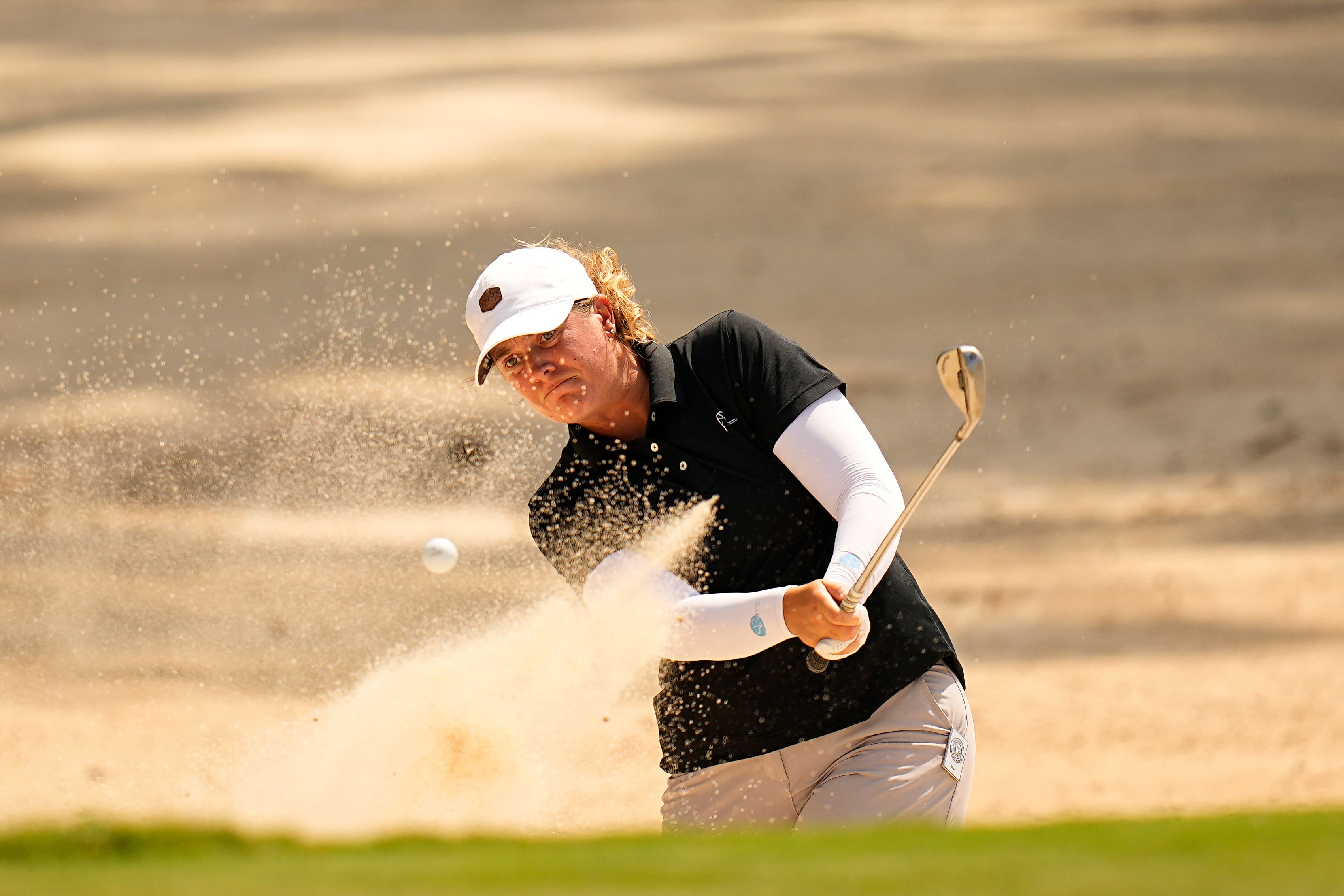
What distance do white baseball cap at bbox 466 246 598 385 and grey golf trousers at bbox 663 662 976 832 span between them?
64 centimetres

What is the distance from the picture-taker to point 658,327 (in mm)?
5781

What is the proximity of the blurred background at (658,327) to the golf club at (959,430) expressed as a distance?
3.36 feet

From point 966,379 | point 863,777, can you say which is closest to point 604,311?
point 966,379

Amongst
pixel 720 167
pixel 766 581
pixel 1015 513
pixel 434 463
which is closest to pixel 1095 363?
pixel 1015 513

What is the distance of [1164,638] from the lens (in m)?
4.42

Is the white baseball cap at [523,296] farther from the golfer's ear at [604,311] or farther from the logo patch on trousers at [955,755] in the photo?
the logo patch on trousers at [955,755]

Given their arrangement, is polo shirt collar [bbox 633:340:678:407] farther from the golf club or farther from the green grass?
the green grass

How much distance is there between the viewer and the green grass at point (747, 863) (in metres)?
1.03

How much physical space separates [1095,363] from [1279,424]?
0.70 metres

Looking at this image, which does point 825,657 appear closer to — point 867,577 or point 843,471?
point 867,577

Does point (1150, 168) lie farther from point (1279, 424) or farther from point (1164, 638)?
point (1164, 638)

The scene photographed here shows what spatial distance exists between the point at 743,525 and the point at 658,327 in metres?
3.85

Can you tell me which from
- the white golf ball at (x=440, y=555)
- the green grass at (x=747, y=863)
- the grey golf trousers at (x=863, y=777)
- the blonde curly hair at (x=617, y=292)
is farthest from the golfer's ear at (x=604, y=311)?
the green grass at (x=747, y=863)

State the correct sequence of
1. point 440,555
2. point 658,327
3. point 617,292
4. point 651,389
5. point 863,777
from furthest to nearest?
point 658,327 < point 440,555 < point 617,292 < point 651,389 < point 863,777
